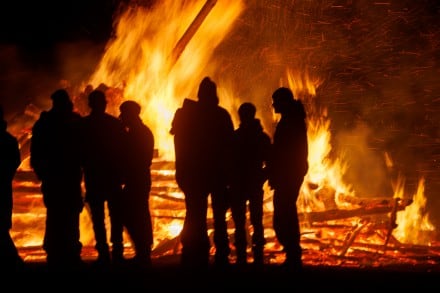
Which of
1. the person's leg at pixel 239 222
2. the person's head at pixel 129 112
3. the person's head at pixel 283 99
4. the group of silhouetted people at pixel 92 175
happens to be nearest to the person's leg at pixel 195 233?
the person's leg at pixel 239 222

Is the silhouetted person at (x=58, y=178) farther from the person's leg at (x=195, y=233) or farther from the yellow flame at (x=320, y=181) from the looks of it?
the yellow flame at (x=320, y=181)

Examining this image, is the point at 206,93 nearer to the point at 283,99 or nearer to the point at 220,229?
the point at 283,99

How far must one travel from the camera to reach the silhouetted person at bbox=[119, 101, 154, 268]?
20.4 ft

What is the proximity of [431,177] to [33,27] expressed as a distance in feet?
42.8

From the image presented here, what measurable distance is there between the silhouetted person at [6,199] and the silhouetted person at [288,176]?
3050 mm

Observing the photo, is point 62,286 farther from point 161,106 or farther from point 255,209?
point 161,106

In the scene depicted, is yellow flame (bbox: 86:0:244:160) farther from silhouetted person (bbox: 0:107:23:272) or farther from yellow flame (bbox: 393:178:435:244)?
yellow flame (bbox: 393:178:435:244)

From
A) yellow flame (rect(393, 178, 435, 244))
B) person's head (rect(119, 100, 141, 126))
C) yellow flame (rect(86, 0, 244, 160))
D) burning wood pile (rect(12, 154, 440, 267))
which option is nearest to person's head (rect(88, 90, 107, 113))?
person's head (rect(119, 100, 141, 126))

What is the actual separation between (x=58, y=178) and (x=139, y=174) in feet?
3.05

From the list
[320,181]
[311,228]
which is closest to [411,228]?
[320,181]

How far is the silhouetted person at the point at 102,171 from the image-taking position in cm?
604

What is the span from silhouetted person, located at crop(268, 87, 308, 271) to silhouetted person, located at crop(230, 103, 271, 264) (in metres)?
0.26

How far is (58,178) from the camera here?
19.9 feet

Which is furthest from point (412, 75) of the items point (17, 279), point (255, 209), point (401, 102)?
point (17, 279)
